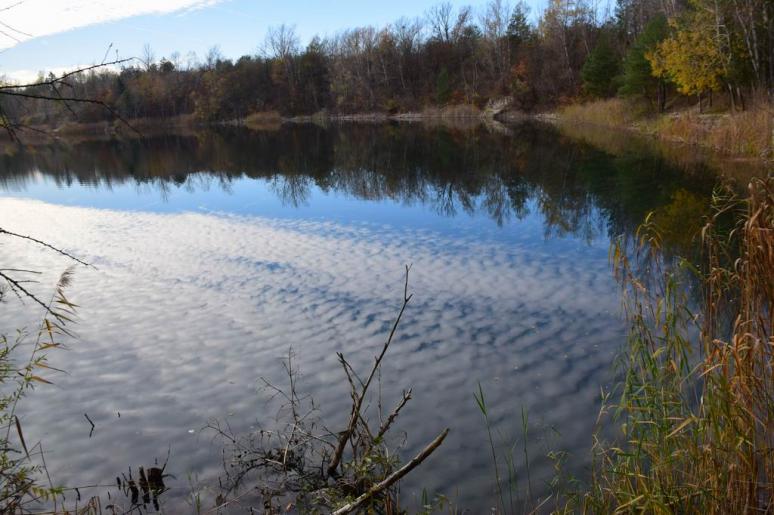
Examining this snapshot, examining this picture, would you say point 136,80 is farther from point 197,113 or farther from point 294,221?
point 294,221

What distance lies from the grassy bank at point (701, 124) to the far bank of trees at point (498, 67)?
1.34 meters

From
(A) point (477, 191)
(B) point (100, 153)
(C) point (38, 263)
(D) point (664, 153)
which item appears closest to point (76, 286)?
(C) point (38, 263)

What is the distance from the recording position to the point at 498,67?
209 ft

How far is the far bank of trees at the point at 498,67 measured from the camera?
26531 millimetres

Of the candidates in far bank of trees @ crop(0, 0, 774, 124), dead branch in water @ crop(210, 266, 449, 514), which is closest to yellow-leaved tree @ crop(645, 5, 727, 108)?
far bank of trees @ crop(0, 0, 774, 124)

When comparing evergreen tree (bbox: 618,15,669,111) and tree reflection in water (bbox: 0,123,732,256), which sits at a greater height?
evergreen tree (bbox: 618,15,669,111)

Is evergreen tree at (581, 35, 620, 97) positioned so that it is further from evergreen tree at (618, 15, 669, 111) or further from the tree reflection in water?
the tree reflection in water

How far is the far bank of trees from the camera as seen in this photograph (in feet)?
87.0

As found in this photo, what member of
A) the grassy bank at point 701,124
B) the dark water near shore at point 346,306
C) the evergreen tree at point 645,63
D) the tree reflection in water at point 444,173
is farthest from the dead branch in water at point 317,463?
the evergreen tree at point 645,63

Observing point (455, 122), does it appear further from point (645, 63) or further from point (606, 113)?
point (645, 63)

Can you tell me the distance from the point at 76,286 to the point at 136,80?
8114 centimetres

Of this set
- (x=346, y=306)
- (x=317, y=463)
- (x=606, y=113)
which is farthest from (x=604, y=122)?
(x=317, y=463)

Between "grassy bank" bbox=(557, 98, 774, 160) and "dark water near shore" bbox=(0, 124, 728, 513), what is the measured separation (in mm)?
2304

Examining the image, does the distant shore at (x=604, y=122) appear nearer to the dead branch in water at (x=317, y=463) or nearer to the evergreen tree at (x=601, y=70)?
the evergreen tree at (x=601, y=70)
